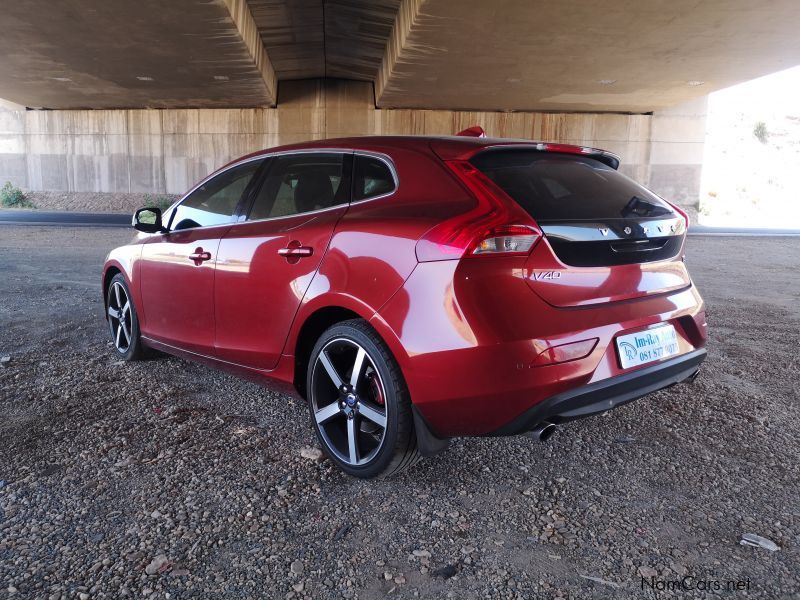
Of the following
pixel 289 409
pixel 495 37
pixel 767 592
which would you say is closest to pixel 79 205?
pixel 495 37

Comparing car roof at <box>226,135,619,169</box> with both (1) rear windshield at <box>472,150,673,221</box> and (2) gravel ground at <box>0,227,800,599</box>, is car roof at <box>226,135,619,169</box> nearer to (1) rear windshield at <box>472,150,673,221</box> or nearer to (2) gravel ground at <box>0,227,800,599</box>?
(1) rear windshield at <box>472,150,673,221</box>

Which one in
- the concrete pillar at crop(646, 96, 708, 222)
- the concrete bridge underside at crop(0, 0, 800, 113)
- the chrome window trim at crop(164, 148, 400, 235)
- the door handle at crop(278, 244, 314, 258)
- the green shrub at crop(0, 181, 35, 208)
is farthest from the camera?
the green shrub at crop(0, 181, 35, 208)

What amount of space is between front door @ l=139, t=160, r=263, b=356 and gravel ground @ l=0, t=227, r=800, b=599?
0.45 meters

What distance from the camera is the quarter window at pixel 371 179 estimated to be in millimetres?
2811

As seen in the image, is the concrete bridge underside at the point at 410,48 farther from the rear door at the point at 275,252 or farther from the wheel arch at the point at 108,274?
the rear door at the point at 275,252

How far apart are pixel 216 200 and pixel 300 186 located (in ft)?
2.63

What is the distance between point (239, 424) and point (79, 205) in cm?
3195

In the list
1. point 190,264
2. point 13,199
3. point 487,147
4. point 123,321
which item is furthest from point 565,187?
point 13,199

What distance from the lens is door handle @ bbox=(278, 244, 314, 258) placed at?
2.92m

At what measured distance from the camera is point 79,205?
3094 centimetres

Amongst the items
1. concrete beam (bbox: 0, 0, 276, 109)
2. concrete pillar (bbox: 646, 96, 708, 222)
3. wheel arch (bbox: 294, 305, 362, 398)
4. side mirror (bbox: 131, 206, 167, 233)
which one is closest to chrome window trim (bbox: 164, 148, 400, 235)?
side mirror (bbox: 131, 206, 167, 233)

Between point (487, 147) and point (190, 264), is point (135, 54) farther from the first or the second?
point (487, 147)

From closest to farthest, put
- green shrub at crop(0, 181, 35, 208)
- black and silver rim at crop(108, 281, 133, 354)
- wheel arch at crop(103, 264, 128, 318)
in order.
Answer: black and silver rim at crop(108, 281, 133, 354)
wheel arch at crop(103, 264, 128, 318)
green shrub at crop(0, 181, 35, 208)

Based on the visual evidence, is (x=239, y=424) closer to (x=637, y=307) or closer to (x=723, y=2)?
(x=637, y=307)
